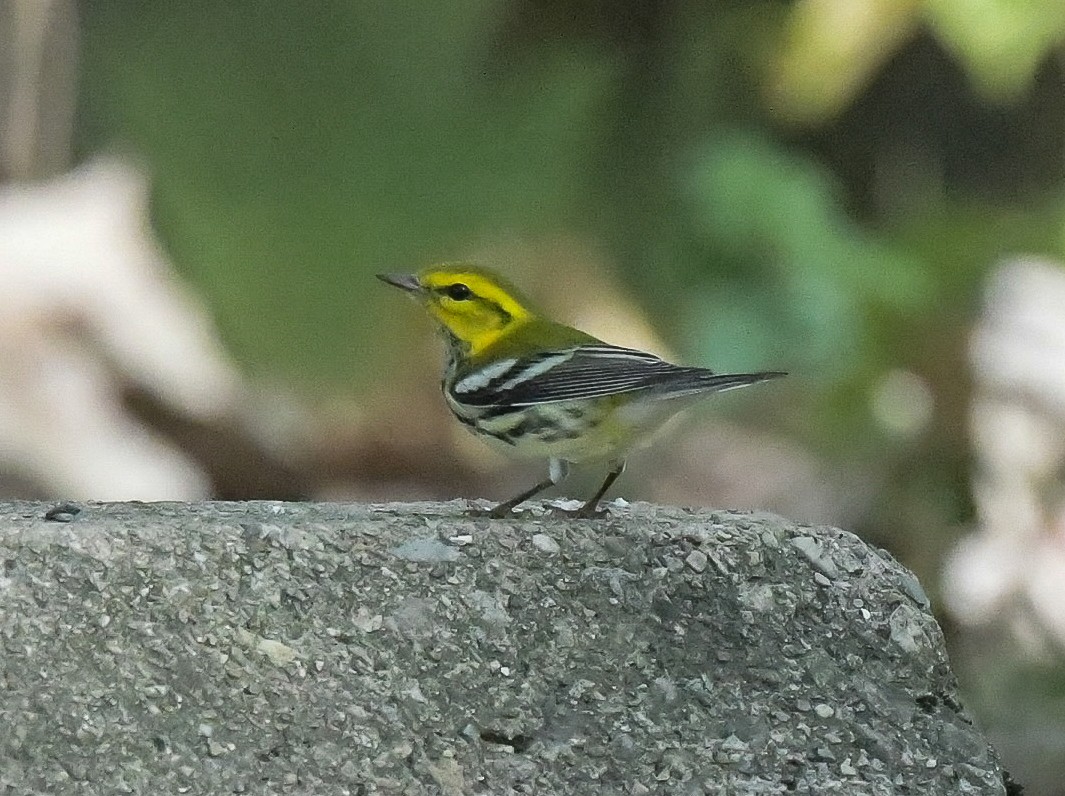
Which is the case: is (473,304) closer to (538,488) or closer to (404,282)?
(404,282)

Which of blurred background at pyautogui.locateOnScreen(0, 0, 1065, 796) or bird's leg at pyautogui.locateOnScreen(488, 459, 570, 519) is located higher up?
blurred background at pyautogui.locateOnScreen(0, 0, 1065, 796)

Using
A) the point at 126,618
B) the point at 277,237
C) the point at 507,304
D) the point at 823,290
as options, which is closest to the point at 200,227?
the point at 277,237

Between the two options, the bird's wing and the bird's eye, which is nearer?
the bird's wing

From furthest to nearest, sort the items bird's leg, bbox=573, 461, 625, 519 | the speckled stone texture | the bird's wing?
the bird's wing < bird's leg, bbox=573, 461, 625, 519 < the speckled stone texture

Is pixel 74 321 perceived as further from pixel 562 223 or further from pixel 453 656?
pixel 453 656

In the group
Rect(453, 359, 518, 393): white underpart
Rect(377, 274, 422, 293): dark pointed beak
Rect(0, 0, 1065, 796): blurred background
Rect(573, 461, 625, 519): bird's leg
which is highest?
Rect(0, 0, 1065, 796): blurred background

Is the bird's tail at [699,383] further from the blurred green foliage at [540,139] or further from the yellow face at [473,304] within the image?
the blurred green foliage at [540,139]

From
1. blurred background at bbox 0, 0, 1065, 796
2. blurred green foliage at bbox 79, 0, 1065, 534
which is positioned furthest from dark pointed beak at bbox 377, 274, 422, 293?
blurred green foliage at bbox 79, 0, 1065, 534

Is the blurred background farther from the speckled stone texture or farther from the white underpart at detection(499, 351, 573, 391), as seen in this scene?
the speckled stone texture
